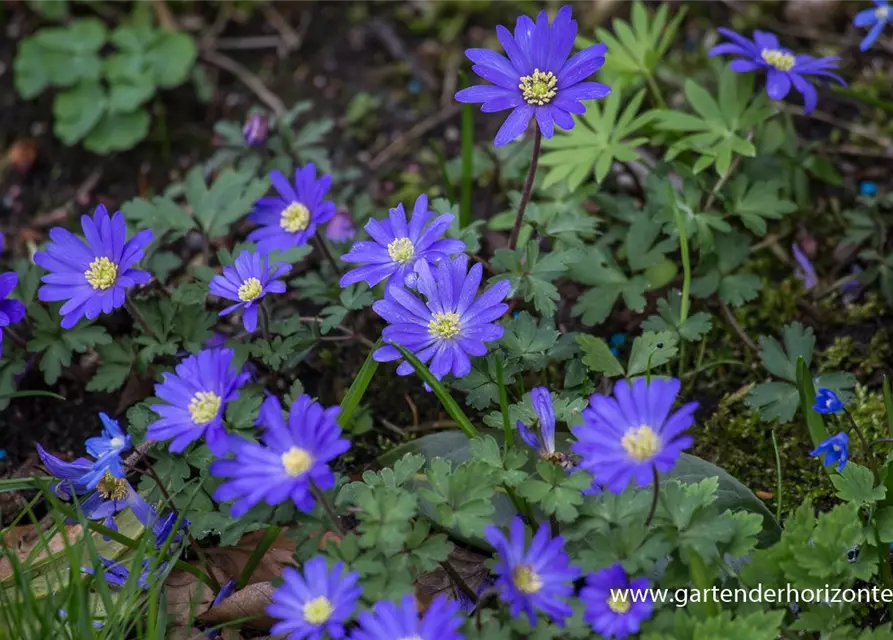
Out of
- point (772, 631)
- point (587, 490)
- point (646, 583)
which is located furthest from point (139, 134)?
point (772, 631)

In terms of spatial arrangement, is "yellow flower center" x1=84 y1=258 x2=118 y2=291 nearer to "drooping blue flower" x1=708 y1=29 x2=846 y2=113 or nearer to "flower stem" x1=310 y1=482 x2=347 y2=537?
"flower stem" x1=310 y1=482 x2=347 y2=537

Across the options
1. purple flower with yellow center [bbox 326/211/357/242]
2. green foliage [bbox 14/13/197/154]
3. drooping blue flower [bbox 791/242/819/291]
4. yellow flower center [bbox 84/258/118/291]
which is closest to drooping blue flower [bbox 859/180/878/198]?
drooping blue flower [bbox 791/242/819/291]

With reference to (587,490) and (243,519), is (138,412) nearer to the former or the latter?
(243,519)

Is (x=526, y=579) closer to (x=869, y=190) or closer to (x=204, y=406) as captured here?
(x=204, y=406)

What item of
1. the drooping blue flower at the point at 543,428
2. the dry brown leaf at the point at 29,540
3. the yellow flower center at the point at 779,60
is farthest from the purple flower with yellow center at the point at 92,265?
the yellow flower center at the point at 779,60

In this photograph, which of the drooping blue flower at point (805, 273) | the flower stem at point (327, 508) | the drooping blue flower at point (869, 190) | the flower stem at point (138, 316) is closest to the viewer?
the flower stem at point (327, 508)

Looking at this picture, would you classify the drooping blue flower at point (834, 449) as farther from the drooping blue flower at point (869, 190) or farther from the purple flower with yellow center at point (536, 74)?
the drooping blue flower at point (869, 190)

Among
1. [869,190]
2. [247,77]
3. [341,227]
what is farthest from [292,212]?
[869,190]
